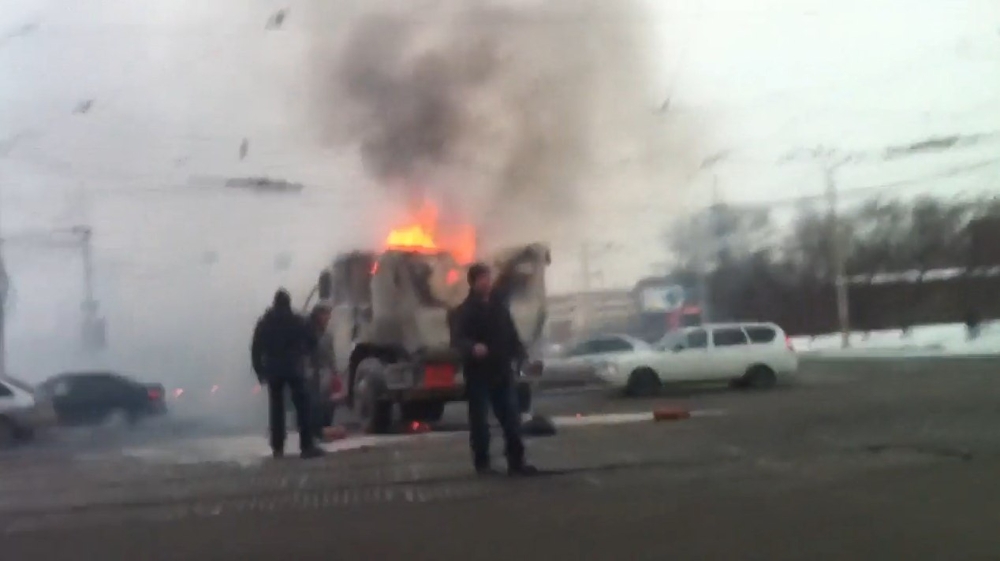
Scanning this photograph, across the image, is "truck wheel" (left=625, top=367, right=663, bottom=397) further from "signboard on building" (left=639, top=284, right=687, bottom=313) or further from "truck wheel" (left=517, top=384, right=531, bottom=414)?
"truck wheel" (left=517, top=384, right=531, bottom=414)

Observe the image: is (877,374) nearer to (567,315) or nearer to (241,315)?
(567,315)

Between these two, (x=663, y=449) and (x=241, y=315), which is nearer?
(x=663, y=449)

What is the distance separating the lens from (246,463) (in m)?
9.72

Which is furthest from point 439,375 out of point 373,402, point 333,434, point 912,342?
point 912,342

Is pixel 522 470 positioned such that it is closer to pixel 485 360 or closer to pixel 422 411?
pixel 485 360

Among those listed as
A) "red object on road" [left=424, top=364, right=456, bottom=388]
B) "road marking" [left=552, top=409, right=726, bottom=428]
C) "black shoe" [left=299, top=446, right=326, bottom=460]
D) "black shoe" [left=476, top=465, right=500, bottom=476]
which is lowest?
"road marking" [left=552, top=409, right=726, bottom=428]

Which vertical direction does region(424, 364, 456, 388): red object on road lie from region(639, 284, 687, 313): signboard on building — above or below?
below

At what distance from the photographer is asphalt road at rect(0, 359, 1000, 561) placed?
552 centimetres

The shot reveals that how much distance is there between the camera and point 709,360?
20.2 m

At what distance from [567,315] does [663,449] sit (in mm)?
6411

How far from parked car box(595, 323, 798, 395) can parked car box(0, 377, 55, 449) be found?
30.2 feet

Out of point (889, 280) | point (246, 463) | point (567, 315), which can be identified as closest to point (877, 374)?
point (567, 315)

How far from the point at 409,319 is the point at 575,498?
651cm

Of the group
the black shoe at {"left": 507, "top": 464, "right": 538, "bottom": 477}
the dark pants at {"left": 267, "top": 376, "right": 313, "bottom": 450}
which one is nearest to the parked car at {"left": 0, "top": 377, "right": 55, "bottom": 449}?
the dark pants at {"left": 267, "top": 376, "right": 313, "bottom": 450}
